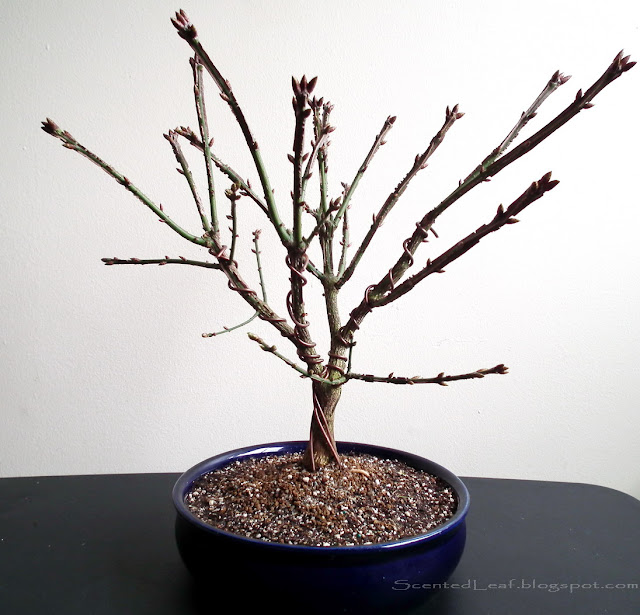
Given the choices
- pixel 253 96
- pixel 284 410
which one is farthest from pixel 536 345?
pixel 253 96

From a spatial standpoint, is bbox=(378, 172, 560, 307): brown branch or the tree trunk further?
the tree trunk

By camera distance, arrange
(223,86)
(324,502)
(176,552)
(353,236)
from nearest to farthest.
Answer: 1. (223,86)
2. (324,502)
3. (176,552)
4. (353,236)

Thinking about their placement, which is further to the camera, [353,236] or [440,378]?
[353,236]

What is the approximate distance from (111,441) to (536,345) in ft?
3.01

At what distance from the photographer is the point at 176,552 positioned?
63 cm

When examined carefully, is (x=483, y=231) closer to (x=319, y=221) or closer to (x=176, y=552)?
(x=319, y=221)

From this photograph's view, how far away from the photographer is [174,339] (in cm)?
105

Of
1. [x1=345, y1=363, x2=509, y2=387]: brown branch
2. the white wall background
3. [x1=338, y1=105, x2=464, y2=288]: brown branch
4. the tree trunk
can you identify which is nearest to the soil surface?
the tree trunk

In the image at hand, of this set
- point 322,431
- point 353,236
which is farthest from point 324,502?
point 353,236

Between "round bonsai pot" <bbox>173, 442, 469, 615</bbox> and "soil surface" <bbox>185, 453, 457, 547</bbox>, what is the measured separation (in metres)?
0.03

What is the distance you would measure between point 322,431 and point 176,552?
0.79 feet

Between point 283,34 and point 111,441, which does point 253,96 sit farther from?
point 111,441

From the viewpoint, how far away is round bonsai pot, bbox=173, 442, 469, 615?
43 centimetres

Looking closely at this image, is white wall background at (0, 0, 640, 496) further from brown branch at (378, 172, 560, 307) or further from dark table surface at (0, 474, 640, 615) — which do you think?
brown branch at (378, 172, 560, 307)
